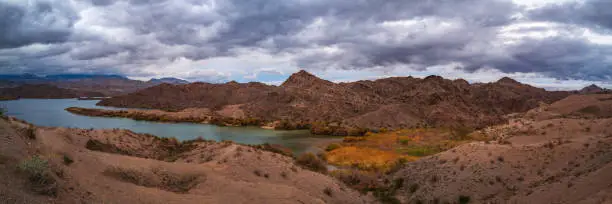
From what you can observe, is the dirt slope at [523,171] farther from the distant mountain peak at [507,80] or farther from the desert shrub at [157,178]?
the distant mountain peak at [507,80]

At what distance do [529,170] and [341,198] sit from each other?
11.1m

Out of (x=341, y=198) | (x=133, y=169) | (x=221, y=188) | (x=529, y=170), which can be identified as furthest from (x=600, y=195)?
(x=133, y=169)

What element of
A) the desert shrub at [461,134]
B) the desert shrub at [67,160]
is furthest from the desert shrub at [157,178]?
the desert shrub at [461,134]

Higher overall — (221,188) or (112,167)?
(112,167)

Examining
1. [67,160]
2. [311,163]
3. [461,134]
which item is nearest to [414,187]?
[311,163]

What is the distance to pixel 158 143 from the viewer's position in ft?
100

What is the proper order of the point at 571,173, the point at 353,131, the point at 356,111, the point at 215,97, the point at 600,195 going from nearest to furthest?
the point at 600,195
the point at 571,173
the point at 353,131
the point at 356,111
the point at 215,97

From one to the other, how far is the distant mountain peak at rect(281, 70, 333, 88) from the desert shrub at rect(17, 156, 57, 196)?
105279mm

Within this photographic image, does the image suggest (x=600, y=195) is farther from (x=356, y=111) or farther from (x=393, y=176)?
(x=356, y=111)

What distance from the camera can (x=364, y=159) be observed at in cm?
4041

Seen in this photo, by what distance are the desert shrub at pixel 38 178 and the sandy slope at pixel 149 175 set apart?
15 centimetres

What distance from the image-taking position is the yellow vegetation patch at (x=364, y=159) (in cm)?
3644

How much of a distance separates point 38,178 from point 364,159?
33594 mm

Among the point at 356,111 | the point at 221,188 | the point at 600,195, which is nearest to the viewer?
the point at 600,195
